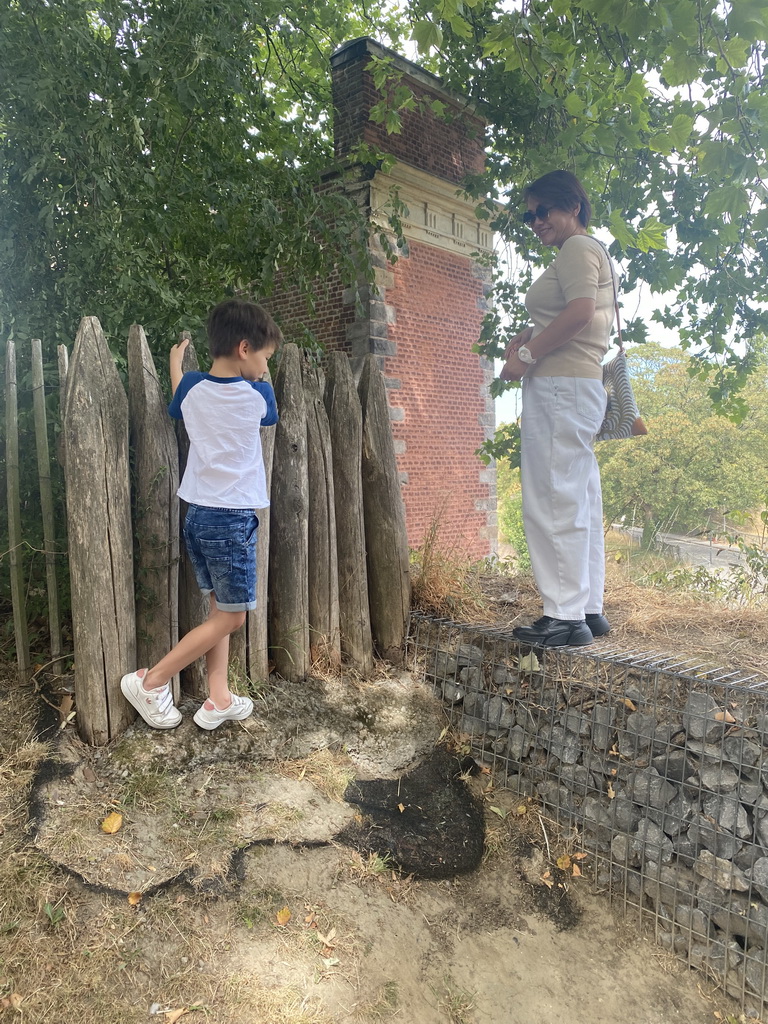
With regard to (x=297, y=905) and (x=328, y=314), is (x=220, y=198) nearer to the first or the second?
(x=328, y=314)

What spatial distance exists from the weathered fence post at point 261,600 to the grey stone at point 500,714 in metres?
1.25

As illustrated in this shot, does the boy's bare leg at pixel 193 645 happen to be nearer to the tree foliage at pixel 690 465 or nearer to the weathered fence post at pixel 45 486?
the weathered fence post at pixel 45 486

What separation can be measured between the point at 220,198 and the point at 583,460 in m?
3.95

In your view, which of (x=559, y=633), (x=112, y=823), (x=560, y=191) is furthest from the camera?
(x=559, y=633)

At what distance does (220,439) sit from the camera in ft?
8.98

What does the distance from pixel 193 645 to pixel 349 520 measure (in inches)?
50.9

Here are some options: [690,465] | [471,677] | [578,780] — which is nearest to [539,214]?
[471,677]

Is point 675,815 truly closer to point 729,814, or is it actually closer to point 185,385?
point 729,814

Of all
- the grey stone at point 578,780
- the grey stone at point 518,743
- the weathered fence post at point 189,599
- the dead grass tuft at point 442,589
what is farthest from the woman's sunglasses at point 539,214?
the grey stone at point 578,780

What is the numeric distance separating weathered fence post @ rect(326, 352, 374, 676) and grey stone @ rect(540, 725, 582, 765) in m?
1.10

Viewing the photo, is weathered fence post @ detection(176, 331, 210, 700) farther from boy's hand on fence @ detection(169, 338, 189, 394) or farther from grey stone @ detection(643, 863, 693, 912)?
grey stone @ detection(643, 863, 693, 912)

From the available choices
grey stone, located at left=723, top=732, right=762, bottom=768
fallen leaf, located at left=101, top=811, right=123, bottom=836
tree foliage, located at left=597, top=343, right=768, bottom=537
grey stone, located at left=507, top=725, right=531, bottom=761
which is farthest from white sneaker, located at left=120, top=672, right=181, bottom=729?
tree foliage, located at left=597, top=343, right=768, bottom=537

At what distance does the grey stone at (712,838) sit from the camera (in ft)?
8.90

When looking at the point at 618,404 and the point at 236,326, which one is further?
the point at 618,404
